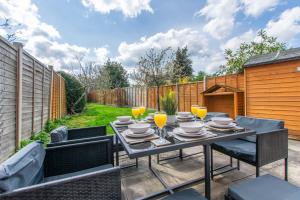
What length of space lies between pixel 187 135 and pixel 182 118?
2.85ft

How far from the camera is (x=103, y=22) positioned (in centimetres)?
576

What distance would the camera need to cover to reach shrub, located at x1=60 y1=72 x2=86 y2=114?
810 cm

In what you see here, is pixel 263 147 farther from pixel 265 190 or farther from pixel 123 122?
pixel 123 122

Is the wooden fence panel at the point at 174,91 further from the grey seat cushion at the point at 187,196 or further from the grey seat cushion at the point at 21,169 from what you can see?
the grey seat cushion at the point at 21,169

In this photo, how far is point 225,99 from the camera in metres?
5.12

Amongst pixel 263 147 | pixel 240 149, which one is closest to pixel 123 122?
pixel 240 149

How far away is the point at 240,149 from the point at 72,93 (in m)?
8.27

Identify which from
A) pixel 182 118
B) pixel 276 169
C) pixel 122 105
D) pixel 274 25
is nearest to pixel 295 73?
pixel 276 169

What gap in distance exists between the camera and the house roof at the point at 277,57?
364cm

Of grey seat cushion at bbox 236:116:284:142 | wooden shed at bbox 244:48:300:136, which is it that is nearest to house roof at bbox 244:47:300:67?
wooden shed at bbox 244:48:300:136

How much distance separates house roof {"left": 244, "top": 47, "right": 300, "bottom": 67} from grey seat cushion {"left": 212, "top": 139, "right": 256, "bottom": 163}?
2.88 meters

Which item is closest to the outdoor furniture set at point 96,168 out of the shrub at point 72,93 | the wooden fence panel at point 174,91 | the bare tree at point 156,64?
the wooden fence panel at point 174,91

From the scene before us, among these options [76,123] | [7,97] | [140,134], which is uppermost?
[7,97]

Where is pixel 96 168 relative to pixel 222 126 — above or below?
below
